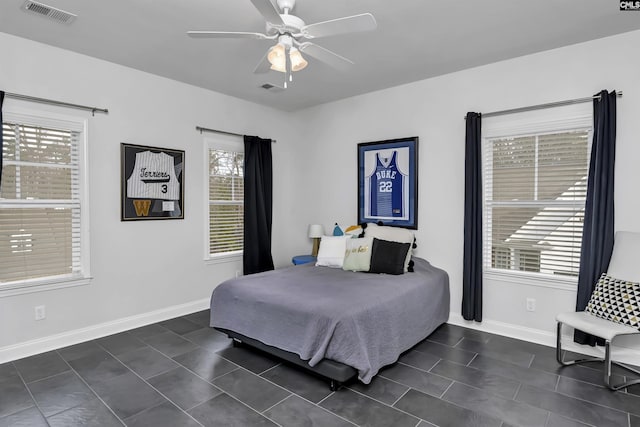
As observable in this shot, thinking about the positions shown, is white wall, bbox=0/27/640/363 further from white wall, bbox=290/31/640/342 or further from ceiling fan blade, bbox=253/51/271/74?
ceiling fan blade, bbox=253/51/271/74

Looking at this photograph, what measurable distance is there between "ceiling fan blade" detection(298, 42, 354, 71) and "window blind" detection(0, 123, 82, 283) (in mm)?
2414

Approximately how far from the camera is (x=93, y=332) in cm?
355

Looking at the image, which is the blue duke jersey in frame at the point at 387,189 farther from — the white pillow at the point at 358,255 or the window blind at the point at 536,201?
the window blind at the point at 536,201

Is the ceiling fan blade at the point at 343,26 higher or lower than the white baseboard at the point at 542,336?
higher

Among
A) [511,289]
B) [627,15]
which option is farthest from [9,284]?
[627,15]

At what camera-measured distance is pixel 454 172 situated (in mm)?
3982

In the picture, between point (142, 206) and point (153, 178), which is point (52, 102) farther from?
point (142, 206)

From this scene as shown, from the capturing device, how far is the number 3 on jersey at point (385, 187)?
4.46m

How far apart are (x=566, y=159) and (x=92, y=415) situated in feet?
13.8

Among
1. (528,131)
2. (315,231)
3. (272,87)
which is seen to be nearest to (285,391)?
(315,231)

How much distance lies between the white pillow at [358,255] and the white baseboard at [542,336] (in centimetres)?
114

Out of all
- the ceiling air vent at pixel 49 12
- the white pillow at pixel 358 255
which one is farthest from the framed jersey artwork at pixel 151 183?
the white pillow at pixel 358 255

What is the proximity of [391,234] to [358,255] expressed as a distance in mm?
506

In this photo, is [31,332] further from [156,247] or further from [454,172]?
[454,172]
